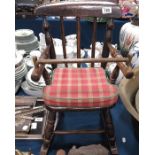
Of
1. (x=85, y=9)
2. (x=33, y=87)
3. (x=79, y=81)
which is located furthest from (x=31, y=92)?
(x=85, y=9)

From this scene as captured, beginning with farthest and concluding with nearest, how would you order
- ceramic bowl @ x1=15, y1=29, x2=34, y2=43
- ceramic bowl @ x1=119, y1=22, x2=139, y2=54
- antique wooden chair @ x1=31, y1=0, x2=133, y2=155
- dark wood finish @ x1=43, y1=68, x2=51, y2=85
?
ceramic bowl @ x1=15, y1=29, x2=34, y2=43 → ceramic bowl @ x1=119, y1=22, x2=139, y2=54 → dark wood finish @ x1=43, y1=68, x2=51, y2=85 → antique wooden chair @ x1=31, y1=0, x2=133, y2=155

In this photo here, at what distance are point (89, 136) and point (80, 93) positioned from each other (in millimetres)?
443

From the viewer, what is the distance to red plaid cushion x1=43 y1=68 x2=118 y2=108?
1.03m

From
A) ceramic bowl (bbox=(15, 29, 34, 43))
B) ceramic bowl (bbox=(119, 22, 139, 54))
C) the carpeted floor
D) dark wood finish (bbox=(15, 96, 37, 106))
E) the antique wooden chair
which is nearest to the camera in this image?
the antique wooden chair

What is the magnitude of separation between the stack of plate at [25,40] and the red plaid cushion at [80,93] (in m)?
0.89

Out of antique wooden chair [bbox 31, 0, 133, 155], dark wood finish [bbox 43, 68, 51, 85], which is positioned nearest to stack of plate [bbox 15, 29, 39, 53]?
antique wooden chair [bbox 31, 0, 133, 155]

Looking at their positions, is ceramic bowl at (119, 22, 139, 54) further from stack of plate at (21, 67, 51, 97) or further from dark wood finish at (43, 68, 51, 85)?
dark wood finish at (43, 68, 51, 85)

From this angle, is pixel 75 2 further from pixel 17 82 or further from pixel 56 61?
pixel 17 82

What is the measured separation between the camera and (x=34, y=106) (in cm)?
153

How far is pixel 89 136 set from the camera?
138 cm

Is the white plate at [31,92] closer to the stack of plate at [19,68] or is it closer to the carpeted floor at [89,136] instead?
the stack of plate at [19,68]

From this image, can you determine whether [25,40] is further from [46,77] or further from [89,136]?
[89,136]
